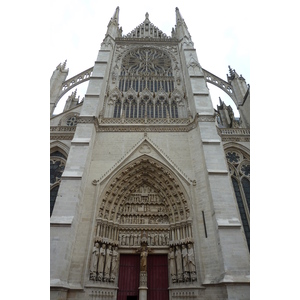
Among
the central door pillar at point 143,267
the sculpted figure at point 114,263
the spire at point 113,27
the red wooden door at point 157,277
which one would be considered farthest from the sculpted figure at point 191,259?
the spire at point 113,27

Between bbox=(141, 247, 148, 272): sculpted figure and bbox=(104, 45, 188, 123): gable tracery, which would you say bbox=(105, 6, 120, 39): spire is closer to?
bbox=(104, 45, 188, 123): gable tracery

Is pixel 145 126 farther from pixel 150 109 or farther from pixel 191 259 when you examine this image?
pixel 191 259

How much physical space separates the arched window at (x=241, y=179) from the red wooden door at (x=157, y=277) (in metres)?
3.83

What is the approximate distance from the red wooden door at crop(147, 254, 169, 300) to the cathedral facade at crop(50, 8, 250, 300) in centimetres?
3

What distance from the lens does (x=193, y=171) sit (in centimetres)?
948

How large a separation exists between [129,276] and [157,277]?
1073 mm

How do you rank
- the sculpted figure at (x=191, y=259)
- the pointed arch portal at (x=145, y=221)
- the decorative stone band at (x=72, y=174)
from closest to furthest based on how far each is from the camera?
the sculpted figure at (x=191, y=259), the pointed arch portal at (x=145, y=221), the decorative stone band at (x=72, y=174)

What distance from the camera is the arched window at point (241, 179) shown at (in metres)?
9.39

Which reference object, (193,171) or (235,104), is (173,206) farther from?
(235,104)

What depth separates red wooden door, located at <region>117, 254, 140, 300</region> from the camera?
755 centimetres

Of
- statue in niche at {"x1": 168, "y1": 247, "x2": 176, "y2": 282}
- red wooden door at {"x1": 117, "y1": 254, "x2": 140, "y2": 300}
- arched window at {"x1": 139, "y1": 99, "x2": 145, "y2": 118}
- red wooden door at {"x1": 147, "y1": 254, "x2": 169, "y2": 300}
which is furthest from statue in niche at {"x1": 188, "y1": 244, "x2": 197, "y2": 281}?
arched window at {"x1": 139, "y1": 99, "x2": 145, "y2": 118}

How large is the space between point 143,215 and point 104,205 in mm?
1775

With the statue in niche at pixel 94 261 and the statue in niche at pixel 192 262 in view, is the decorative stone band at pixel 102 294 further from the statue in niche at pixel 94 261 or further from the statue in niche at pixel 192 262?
the statue in niche at pixel 192 262

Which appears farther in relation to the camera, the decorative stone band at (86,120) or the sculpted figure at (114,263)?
the decorative stone band at (86,120)
